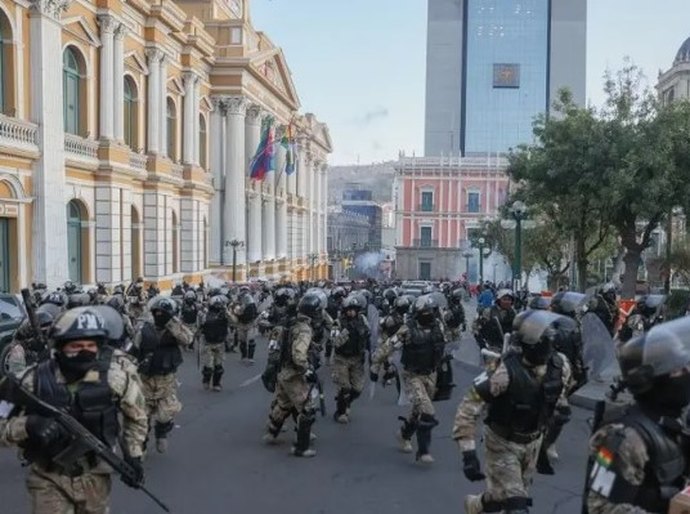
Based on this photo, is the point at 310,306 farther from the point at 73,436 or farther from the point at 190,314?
the point at 190,314

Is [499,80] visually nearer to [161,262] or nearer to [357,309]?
[161,262]

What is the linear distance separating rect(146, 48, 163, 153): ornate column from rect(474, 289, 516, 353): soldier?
19.3m

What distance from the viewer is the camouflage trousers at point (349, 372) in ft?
31.6

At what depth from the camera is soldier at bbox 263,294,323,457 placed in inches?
315

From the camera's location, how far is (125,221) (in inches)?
999

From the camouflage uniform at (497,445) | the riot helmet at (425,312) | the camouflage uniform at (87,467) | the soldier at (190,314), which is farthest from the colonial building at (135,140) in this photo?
the camouflage uniform at (497,445)

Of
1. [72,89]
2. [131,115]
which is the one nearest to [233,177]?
[131,115]

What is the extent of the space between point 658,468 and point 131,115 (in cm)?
2647

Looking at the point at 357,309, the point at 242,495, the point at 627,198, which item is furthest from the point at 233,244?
the point at 242,495

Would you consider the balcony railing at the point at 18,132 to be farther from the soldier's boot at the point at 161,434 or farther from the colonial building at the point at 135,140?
the soldier's boot at the point at 161,434

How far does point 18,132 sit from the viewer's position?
18719mm

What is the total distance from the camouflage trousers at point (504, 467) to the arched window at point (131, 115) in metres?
23.9

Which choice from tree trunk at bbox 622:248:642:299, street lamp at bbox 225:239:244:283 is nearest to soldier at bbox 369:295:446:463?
tree trunk at bbox 622:248:642:299

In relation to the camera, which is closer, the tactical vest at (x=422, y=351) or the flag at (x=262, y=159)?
the tactical vest at (x=422, y=351)
